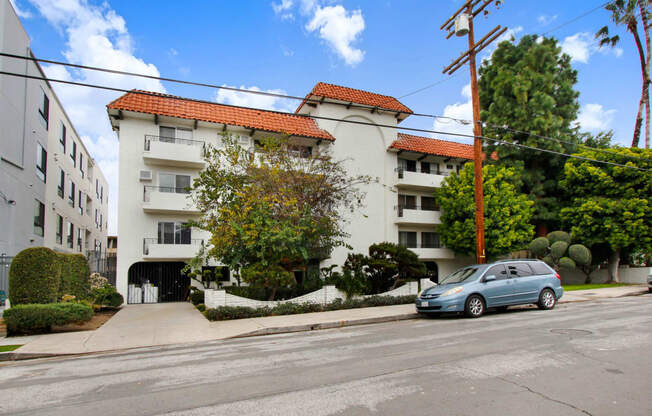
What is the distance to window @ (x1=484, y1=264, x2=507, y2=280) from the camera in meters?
12.6

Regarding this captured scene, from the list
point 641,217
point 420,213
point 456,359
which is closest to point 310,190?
point 456,359

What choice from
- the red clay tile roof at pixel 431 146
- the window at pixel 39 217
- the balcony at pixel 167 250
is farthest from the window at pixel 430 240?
the window at pixel 39 217

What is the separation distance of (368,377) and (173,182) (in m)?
18.9

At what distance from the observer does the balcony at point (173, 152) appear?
20.8 metres

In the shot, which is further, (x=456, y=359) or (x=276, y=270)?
(x=276, y=270)

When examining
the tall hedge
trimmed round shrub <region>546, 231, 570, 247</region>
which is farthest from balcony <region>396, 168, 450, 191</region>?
the tall hedge

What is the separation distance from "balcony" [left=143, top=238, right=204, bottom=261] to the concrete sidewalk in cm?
457

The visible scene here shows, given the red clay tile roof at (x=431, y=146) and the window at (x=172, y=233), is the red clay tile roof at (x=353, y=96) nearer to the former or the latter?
the red clay tile roof at (x=431, y=146)

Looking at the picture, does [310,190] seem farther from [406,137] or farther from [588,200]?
[588,200]

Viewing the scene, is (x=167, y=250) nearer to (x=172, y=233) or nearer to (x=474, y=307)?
(x=172, y=233)

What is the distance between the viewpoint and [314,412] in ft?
14.8

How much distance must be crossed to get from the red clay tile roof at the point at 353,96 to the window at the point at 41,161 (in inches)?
613

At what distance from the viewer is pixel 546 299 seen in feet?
43.6

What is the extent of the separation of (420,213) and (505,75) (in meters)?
11.3
